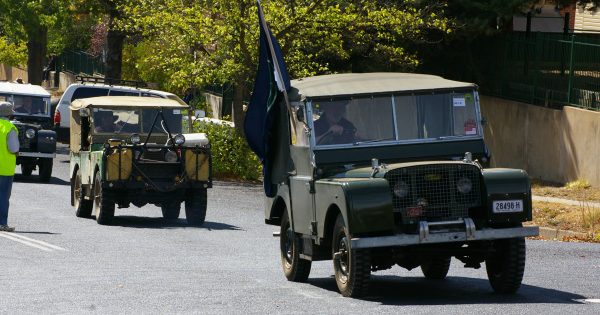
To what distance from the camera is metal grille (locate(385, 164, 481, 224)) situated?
11562 mm

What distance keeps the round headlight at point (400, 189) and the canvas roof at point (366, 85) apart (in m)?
1.33

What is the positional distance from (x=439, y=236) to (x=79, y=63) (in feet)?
195

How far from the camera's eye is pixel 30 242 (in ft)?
57.2

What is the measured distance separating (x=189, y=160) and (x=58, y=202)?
191 inches

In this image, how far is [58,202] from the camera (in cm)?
2433

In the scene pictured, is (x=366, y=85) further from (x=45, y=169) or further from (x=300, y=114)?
(x=45, y=169)

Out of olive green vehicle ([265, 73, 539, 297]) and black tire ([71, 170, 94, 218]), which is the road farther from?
black tire ([71, 170, 94, 218])

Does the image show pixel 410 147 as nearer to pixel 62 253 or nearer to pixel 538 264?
pixel 538 264

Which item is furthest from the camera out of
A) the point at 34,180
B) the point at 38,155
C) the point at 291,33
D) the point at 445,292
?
the point at 291,33

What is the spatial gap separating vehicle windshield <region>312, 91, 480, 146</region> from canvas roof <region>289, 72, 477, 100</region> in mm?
84

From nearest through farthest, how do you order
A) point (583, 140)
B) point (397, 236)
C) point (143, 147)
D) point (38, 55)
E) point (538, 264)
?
point (397, 236)
point (538, 264)
point (143, 147)
point (583, 140)
point (38, 55)

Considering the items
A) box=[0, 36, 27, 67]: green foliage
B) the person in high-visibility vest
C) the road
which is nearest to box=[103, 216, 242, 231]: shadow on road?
the road

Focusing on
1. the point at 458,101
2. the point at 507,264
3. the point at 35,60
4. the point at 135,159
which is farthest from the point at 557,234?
the point at 35,60

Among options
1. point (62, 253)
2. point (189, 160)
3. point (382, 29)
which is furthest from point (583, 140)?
point (62, 253)
